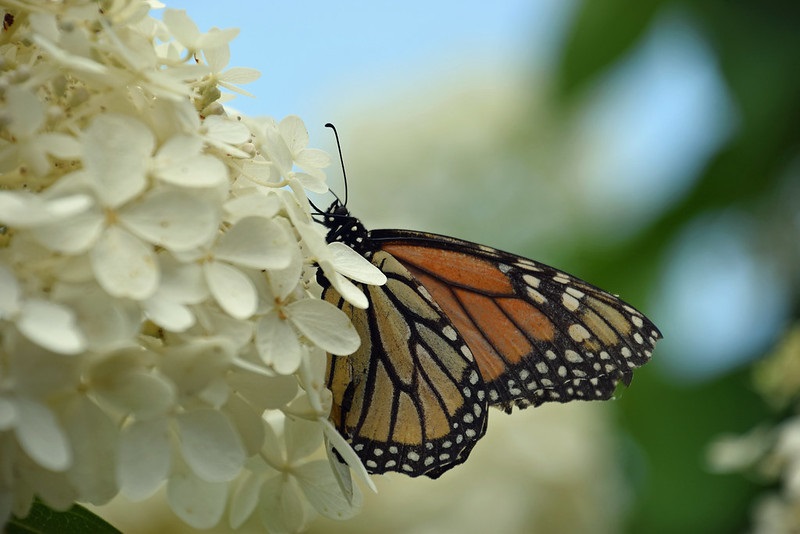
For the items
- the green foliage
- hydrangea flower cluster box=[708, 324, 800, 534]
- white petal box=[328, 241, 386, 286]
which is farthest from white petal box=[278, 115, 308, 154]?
the green foliage

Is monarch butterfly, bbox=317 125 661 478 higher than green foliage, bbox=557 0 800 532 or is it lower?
lower

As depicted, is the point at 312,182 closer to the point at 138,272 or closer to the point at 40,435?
the point at 138,272

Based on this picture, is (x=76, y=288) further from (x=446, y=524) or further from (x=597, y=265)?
(x=597, y=265)

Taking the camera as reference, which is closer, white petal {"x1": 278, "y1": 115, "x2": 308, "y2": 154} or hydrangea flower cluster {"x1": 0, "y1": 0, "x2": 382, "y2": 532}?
hydrangea flower cluster {"x1": 0, "y1": 0, "x2": 382, "y2": 532}

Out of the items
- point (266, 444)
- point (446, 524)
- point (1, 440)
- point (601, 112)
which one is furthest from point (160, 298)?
point (601, 112)

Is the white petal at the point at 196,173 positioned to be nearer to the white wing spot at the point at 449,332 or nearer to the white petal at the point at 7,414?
the white petal at the point at 7,414

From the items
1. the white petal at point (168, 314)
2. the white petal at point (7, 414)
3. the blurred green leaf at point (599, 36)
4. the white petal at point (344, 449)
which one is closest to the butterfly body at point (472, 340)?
the white petal at point (344, 449)

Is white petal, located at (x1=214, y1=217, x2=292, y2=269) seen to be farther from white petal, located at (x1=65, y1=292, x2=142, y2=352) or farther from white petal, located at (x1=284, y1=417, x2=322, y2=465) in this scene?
white petal, located at (x1=284, y1=417, x2=322, y2=465)

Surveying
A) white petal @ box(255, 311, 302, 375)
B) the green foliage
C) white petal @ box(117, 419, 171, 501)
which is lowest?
white petal @ box(117, 419, 171, 501)
